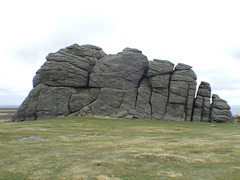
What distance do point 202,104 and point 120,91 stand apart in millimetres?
29105

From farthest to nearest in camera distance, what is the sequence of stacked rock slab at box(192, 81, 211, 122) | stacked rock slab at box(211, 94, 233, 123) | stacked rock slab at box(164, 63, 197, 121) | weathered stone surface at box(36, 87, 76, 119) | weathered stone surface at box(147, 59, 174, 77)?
weathered stone surface at box(147, 59, 174, 77)
stacked rock slab at box(192, 81, 211, 122)
stacked rock slab at box(164, 63, 197, 121)
stacked rock slab at box(211, 94, 233, 123)
weathered stone surface at box(36, 87, 76, 119)

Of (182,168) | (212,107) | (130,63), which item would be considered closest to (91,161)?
(182,168)

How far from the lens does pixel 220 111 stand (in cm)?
6147

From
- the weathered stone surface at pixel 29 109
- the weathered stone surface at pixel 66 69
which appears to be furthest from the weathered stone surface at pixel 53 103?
the weathered stone surface at pixel 66 69

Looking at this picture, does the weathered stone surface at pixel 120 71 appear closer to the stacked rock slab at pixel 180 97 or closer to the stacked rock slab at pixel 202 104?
the stacked rock slab at pixel 180 97

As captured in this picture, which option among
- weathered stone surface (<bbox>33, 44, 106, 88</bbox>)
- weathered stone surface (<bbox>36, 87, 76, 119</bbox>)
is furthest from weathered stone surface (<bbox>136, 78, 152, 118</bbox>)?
weathered stone surface (<bbox>36, 87, 76, 119</bbox>)

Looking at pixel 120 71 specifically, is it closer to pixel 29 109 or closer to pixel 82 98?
pixel 82 98

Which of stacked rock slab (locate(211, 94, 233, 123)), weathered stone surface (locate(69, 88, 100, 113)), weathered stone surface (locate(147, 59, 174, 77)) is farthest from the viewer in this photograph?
weathered stone surface (locate(147, 59, 174, 77))

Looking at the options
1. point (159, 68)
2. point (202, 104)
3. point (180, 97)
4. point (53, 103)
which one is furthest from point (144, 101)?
point (53, 103)

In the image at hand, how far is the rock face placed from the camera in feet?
199

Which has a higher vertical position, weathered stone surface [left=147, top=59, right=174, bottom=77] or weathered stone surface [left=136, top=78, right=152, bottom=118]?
weathered stone surface [left=147, top=59, right=174, bottom=77]

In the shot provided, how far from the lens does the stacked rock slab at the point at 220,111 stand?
60.4 metres

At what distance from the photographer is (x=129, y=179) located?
33.7 feet

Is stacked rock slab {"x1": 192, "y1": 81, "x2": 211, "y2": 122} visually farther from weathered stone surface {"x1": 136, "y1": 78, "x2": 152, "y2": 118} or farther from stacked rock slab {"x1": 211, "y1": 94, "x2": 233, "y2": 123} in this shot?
weathered stone surface {"x1": 136, "y1": 78, "x2": 152, "y2": 118}
